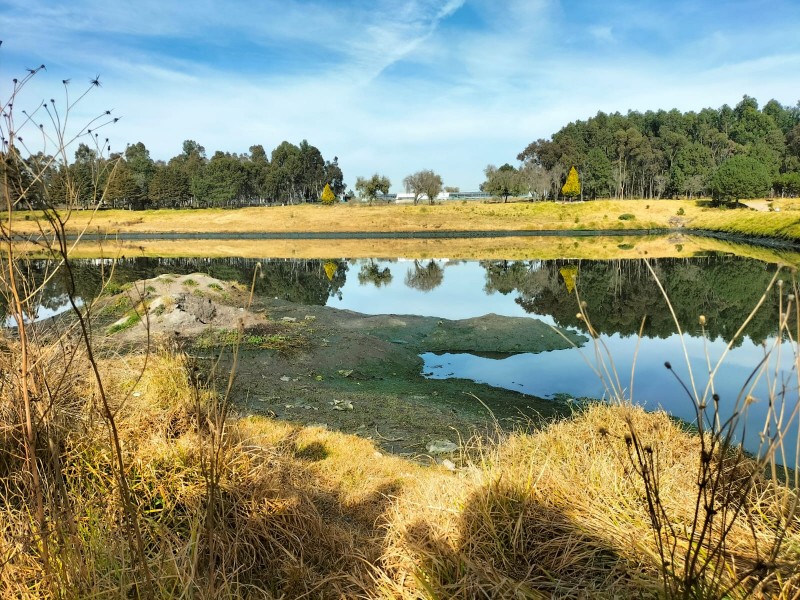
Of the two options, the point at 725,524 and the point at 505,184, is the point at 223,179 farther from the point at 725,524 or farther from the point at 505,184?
the point at 725,524

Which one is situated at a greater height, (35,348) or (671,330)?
(35,348)

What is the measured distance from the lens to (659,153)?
9162 centimetres

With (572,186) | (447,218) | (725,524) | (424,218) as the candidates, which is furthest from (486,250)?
(725,524)

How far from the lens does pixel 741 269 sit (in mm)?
29922

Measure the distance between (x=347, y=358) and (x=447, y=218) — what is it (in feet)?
202

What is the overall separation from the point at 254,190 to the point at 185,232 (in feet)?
114

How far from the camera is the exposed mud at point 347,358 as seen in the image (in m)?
8.95

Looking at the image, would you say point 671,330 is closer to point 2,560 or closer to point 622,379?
point 622,379

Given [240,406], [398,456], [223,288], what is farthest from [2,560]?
[223,288]

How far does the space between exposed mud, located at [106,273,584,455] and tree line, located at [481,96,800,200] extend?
74.1 metres

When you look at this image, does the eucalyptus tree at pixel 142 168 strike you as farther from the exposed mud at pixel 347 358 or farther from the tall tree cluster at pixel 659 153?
the exposed mud at pixel 347 358

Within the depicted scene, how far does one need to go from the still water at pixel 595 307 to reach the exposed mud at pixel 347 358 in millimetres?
1092

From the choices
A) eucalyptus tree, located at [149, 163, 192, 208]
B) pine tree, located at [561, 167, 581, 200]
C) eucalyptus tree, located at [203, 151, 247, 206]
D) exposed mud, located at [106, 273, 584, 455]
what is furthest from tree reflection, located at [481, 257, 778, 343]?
eucalyptus tree, located at [149, 163, 192, 208]

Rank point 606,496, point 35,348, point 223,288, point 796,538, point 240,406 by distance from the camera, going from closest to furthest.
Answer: point 796,538
point 606,496
point 35,348
point 240,406
point 223,288
